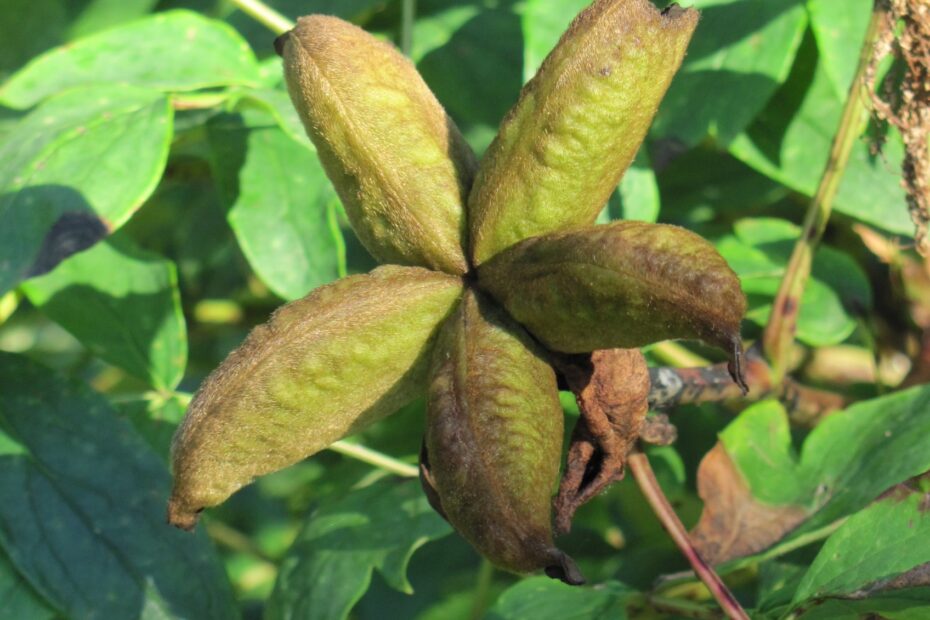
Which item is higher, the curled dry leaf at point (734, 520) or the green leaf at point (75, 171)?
the green leaf at point (75, 171)

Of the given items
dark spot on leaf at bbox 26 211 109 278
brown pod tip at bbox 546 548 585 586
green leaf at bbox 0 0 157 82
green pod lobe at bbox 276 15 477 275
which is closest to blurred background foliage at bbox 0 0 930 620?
dark spot on leaf at bbox 26 211 109 278

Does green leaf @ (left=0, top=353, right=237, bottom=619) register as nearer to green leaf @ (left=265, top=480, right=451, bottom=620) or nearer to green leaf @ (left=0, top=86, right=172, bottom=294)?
green leaf @ (left=265, top=480, right=451, bottom=620)

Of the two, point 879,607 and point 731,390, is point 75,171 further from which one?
point 879,607

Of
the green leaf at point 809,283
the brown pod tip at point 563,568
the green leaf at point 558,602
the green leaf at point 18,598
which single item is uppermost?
the brown pod tip at point 563,568

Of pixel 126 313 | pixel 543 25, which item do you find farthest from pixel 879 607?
pixel 126 313

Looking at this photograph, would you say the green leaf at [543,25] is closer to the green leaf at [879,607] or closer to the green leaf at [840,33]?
the green leaf at [840,33]

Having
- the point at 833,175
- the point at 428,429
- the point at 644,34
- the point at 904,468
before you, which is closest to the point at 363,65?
the point at 644,34

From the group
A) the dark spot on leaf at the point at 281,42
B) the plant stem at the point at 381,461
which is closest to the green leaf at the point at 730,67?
the plant stem at the point at 381,461
